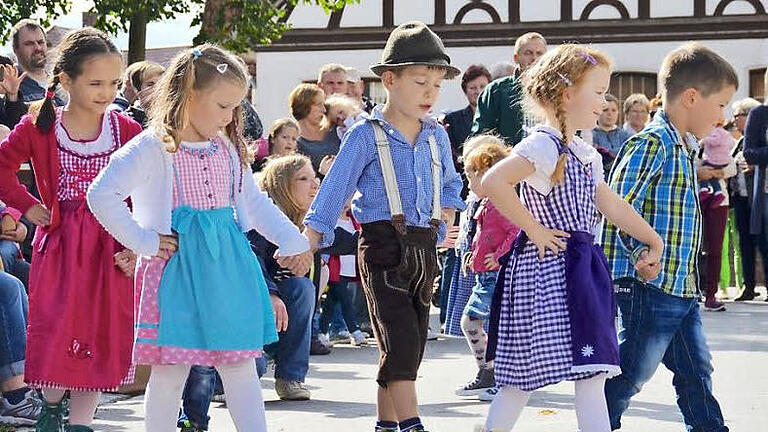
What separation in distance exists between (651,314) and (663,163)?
605 millimetres

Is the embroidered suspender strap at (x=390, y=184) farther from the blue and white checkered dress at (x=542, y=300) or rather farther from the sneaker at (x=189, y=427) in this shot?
the sneaker at (x=189, y=427)

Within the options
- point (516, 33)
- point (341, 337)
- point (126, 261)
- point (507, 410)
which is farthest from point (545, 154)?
point (516, 33)

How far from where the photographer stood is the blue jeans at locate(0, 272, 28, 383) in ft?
25.0

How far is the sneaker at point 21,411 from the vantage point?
297 inches

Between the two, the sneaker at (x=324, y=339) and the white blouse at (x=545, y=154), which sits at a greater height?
the white blouse at (x=545, y=154)

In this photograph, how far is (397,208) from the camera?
261 inches

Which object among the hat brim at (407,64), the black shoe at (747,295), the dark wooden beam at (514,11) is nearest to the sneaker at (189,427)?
the hat brim at (407,64)

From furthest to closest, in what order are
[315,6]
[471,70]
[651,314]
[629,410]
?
1. [315,6]
2. [471,70]
3. [629,410]
4. [651,314]

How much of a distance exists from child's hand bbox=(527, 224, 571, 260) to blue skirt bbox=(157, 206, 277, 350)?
3.31 ft

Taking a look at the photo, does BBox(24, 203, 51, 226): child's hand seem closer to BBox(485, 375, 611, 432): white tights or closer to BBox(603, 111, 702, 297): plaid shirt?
BBox(485, 375, 611, 432): white tights

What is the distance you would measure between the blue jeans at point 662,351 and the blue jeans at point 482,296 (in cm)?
202

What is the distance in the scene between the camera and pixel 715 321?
13719 millimetres

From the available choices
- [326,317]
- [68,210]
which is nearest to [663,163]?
[68,210]

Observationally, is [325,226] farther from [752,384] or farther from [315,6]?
[315,6]
